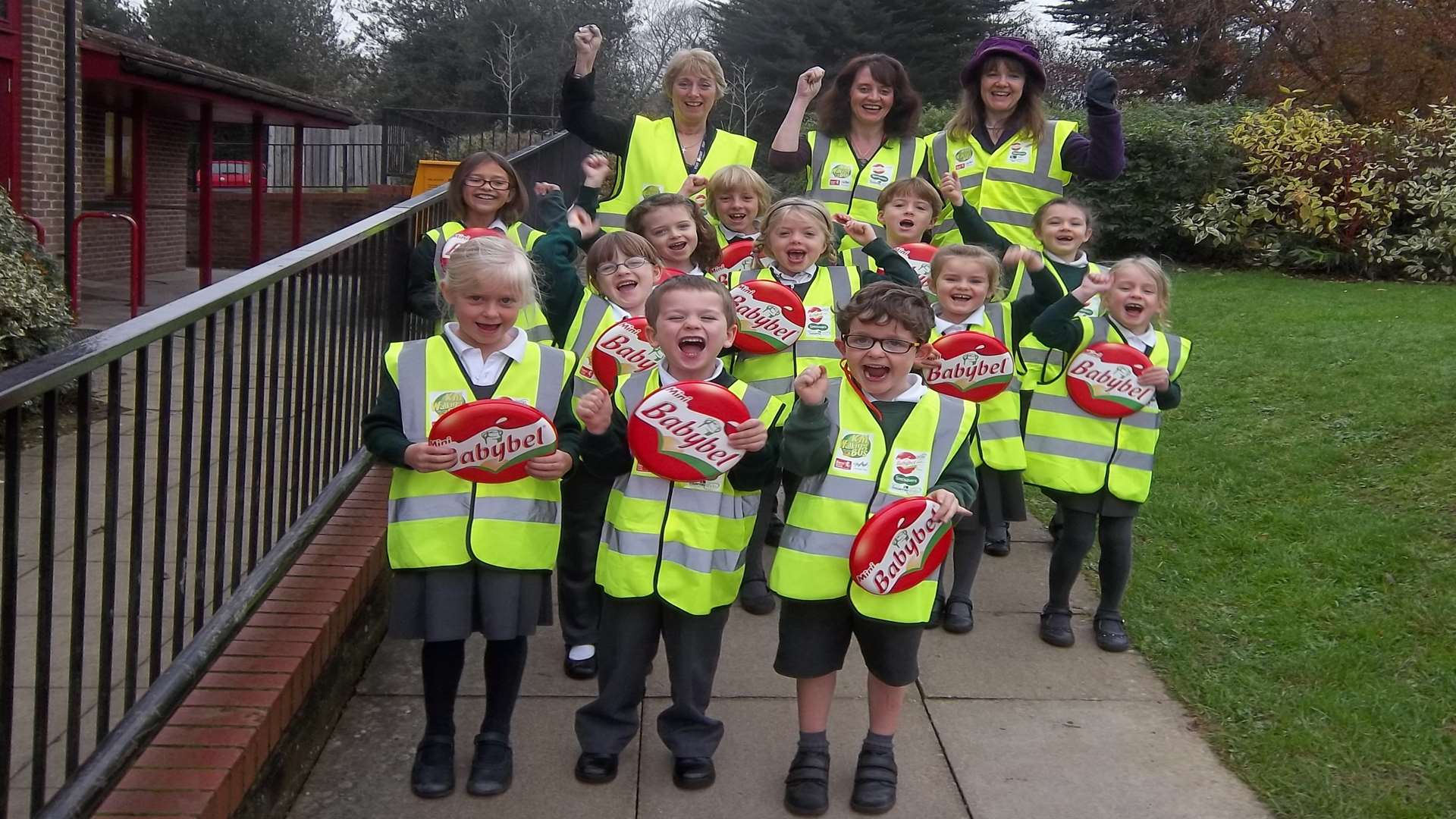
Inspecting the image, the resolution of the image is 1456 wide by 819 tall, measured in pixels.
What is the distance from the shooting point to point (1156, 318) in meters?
4.88

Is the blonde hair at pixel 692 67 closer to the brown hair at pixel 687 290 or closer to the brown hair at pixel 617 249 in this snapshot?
the brown hair at pixel 617 249

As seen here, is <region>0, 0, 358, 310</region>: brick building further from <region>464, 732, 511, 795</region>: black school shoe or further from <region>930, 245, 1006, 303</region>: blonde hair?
<region>464, 732, 511, 795</region>: black school shoe

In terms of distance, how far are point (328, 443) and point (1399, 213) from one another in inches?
477

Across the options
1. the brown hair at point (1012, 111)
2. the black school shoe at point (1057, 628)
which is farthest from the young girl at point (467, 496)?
the brown hair at point (1012, 111)

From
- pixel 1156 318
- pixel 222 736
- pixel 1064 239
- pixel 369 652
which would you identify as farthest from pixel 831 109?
pixel 222 736

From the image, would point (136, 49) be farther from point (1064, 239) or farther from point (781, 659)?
point (781, 659)

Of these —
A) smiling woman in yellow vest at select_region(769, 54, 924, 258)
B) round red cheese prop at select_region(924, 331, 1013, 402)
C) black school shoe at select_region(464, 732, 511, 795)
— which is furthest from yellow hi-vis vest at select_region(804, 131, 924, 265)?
black school shoe at select_region(464, 732, 511, 795)

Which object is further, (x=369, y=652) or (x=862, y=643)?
(x=369, y=652)

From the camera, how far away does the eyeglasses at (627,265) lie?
4328mm

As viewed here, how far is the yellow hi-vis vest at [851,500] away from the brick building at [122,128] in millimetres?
9729

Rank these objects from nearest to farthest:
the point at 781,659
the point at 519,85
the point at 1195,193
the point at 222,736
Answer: the point at 222,736 → the point at 781,659 → the point at 1195,193 → the point at 519,85

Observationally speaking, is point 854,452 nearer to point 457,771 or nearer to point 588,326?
point 588,326

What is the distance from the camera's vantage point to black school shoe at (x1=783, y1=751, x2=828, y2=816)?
11.4ft

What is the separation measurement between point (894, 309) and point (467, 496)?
4.01 feet
